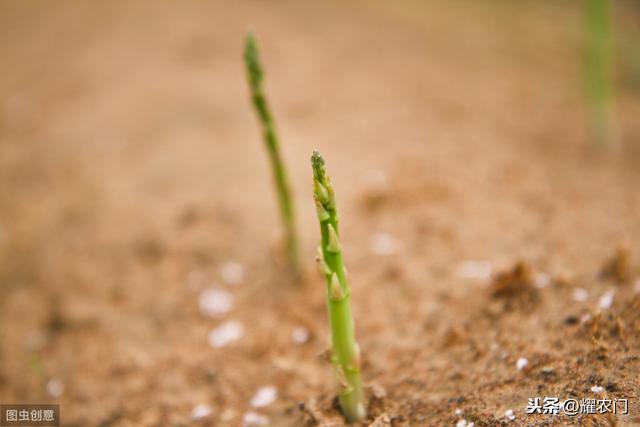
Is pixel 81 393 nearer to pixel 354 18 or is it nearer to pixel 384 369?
pixel 384 369

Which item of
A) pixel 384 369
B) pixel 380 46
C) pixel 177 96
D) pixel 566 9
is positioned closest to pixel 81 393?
pixel 384 369

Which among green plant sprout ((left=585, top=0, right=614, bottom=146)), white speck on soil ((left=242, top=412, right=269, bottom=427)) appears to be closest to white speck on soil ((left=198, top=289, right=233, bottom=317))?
white speck on soil ((left=242, top=412, right=269, bottom=427))

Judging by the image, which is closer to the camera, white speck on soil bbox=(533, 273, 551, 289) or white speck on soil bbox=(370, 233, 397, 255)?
white speck on soil bbox=(533, 273, 551, 289)

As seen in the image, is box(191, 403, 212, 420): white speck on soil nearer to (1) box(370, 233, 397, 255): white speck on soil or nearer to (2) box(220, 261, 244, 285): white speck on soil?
(2) box(220, 261, 244, 285): white speck on soil

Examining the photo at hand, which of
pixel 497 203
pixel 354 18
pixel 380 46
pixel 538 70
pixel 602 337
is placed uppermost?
pixel 354 18

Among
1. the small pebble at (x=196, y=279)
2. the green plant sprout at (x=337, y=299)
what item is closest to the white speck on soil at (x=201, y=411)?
the green plant sprout at (x=337, y=299)

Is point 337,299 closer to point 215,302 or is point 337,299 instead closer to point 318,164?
point 318,164
